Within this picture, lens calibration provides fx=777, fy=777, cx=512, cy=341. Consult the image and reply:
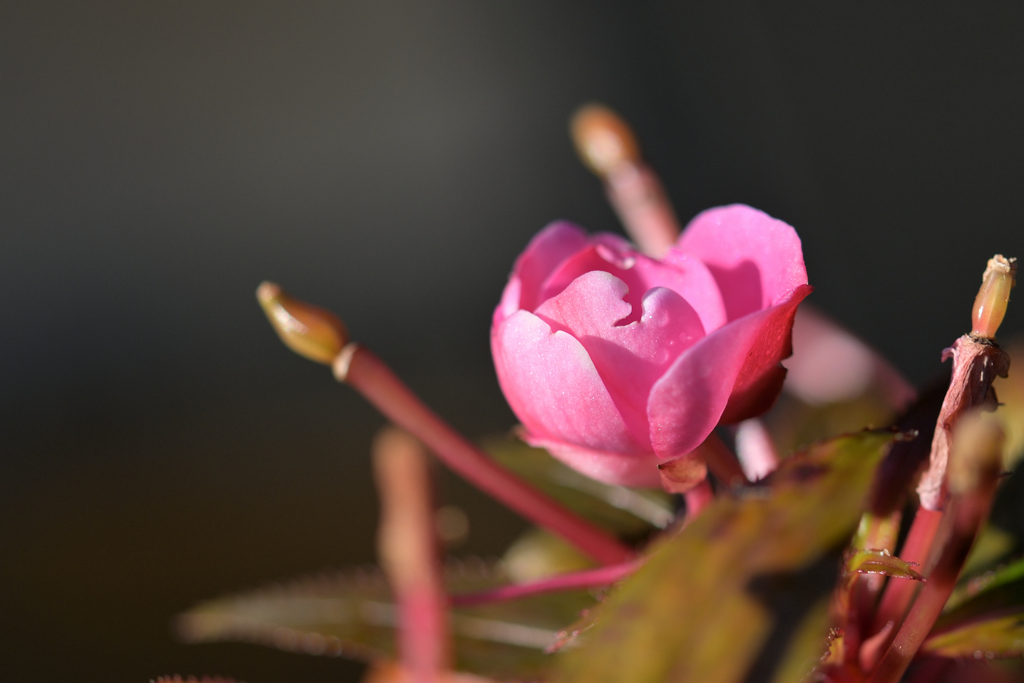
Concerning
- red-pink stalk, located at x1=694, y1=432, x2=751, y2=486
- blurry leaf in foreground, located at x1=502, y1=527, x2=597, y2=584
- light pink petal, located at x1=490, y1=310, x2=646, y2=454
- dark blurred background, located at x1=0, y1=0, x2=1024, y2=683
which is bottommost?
red-pink stalk, located at x1=694, y1=432, x2=751, y2=486

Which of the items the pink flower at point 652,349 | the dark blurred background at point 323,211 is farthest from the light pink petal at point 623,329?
the dark blurred background at point 323,211

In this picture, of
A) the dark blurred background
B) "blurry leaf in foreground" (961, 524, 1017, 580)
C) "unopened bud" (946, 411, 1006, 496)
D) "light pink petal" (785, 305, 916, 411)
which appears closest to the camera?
"unopened bud" (946, 411, 1006, 496)

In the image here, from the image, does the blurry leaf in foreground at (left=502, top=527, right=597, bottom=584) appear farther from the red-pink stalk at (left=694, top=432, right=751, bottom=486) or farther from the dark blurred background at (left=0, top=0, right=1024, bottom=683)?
the dark blurred background at (left=0, top=0, right=1024, bottom=683)

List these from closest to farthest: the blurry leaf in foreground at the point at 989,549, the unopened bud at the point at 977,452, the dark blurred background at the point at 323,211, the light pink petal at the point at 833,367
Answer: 1. the unopened bud at the point at 977,452
2. the blurry leaf in foreground at the point at 989,549
3. the light pink petal at the point at 833,367
4. the dark blurred background at the point at 323,211

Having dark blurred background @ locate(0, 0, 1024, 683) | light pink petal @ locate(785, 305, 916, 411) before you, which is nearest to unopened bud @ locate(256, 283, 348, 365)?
light pink petal @ locate(785, 305, 916, 411)

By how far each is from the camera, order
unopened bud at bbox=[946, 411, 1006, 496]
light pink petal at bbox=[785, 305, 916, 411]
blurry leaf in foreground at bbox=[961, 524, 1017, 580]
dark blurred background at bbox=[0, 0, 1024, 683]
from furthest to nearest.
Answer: dark blurred background at bbox=[0, 0, 1024, 683]
light pink petal at bbox=[785, 305, 916, 411]
blurry leaf in foreground at bbox=[961, 524, 1017, 580]
unopened bud at bbox=[946, 411, 1006, 496]

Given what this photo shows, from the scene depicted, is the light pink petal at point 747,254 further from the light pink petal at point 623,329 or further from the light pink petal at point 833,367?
the light pink petal at point 833,367

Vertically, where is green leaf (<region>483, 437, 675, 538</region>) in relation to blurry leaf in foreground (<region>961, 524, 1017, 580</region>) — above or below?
above
